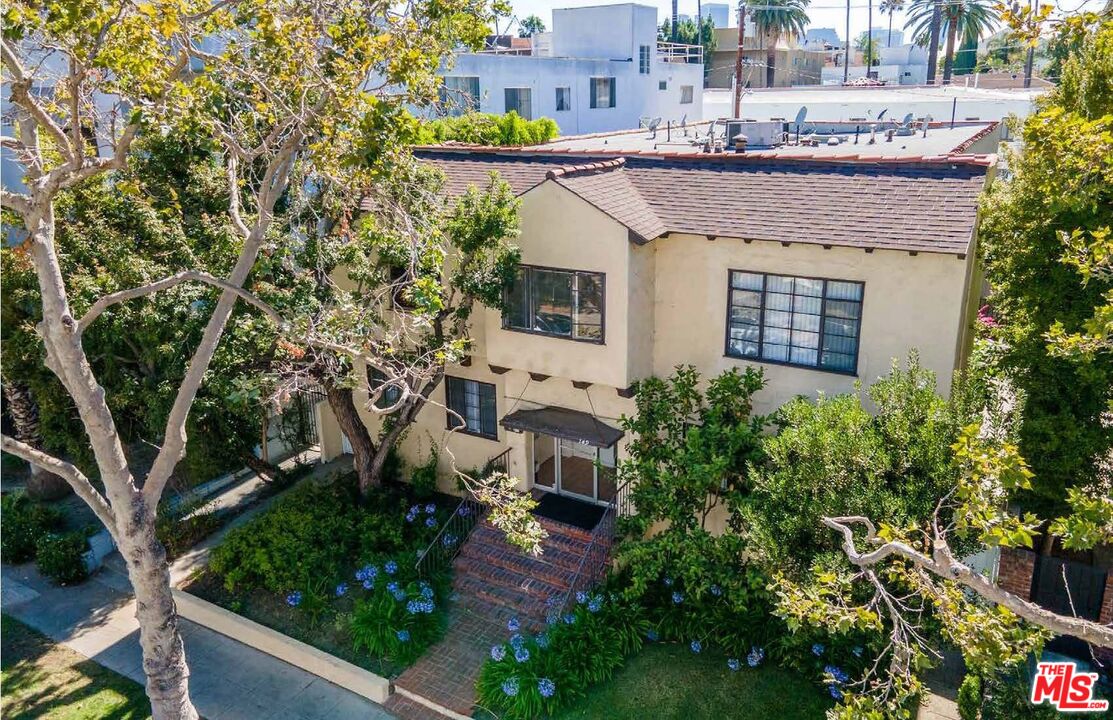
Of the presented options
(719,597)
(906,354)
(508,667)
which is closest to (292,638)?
(508,667)

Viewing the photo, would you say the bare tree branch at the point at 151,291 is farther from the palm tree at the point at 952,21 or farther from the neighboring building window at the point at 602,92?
the palm tree at the point at 952,21

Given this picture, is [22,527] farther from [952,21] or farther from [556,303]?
[952,21]

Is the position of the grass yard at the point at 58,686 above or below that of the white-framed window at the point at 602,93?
below

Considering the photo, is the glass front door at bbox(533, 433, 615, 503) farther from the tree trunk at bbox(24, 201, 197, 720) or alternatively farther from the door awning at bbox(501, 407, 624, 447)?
the tree trunk at bbox(24, 201, 197, 720)

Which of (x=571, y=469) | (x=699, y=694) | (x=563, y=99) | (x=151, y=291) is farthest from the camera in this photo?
(x=563, y=99)

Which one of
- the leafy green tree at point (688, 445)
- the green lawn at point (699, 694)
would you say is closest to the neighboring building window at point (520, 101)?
the leafy green tree at point (688, 445)

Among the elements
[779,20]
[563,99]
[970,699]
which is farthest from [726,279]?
[779,20]
